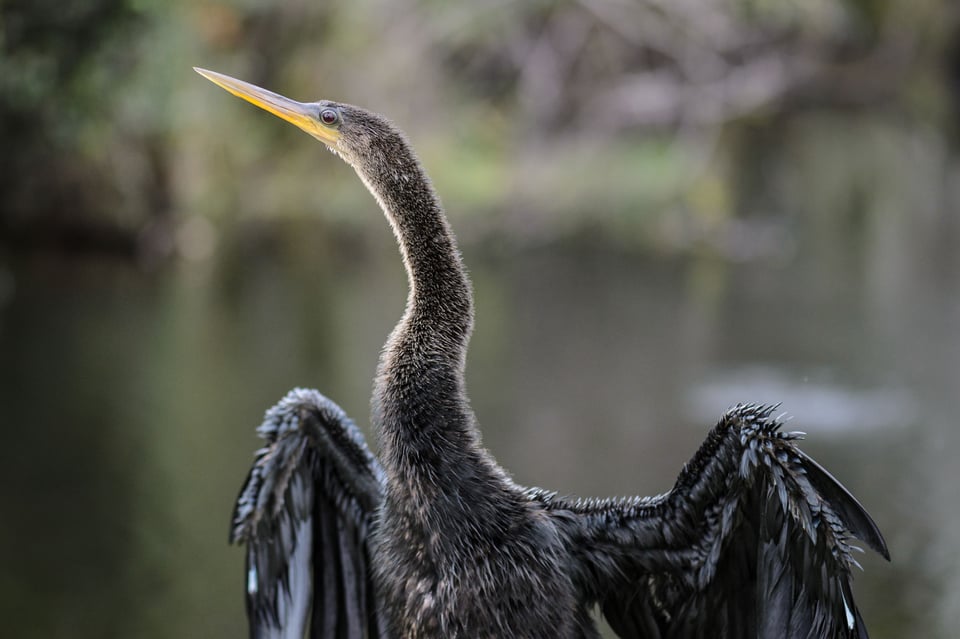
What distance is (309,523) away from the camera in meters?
3.19

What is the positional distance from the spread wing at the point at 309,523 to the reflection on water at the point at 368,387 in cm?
187

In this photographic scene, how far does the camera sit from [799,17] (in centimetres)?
1488

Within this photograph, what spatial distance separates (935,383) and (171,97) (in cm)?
539

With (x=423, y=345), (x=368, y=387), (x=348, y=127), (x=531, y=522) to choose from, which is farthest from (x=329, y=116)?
(x=368, y=387)

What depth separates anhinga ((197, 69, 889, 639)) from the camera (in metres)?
2.60

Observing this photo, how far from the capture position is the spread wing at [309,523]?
3.10 m

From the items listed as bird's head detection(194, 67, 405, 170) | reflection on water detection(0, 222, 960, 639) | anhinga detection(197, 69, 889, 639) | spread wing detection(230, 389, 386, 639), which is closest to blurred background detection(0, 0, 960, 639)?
reflection on water detection(0, 222, 960, 639)

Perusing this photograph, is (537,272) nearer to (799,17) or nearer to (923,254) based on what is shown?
(923,254)

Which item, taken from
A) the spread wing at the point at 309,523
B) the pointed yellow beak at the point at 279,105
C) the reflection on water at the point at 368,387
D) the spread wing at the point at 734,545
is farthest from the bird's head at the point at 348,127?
the reflection on water at the point at 368,387

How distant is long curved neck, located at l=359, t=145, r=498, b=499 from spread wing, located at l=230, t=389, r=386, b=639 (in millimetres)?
344

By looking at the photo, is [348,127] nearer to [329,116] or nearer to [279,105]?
[329,116]

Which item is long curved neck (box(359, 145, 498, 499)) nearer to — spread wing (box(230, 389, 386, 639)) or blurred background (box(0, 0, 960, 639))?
spread wing (box(230, 389, 386, 639))

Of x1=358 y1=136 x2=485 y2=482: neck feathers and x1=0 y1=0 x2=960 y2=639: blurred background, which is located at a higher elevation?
x1=0 y1=0 x2=960 y2=639: blurred background

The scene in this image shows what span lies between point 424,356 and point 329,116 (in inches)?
23.8
